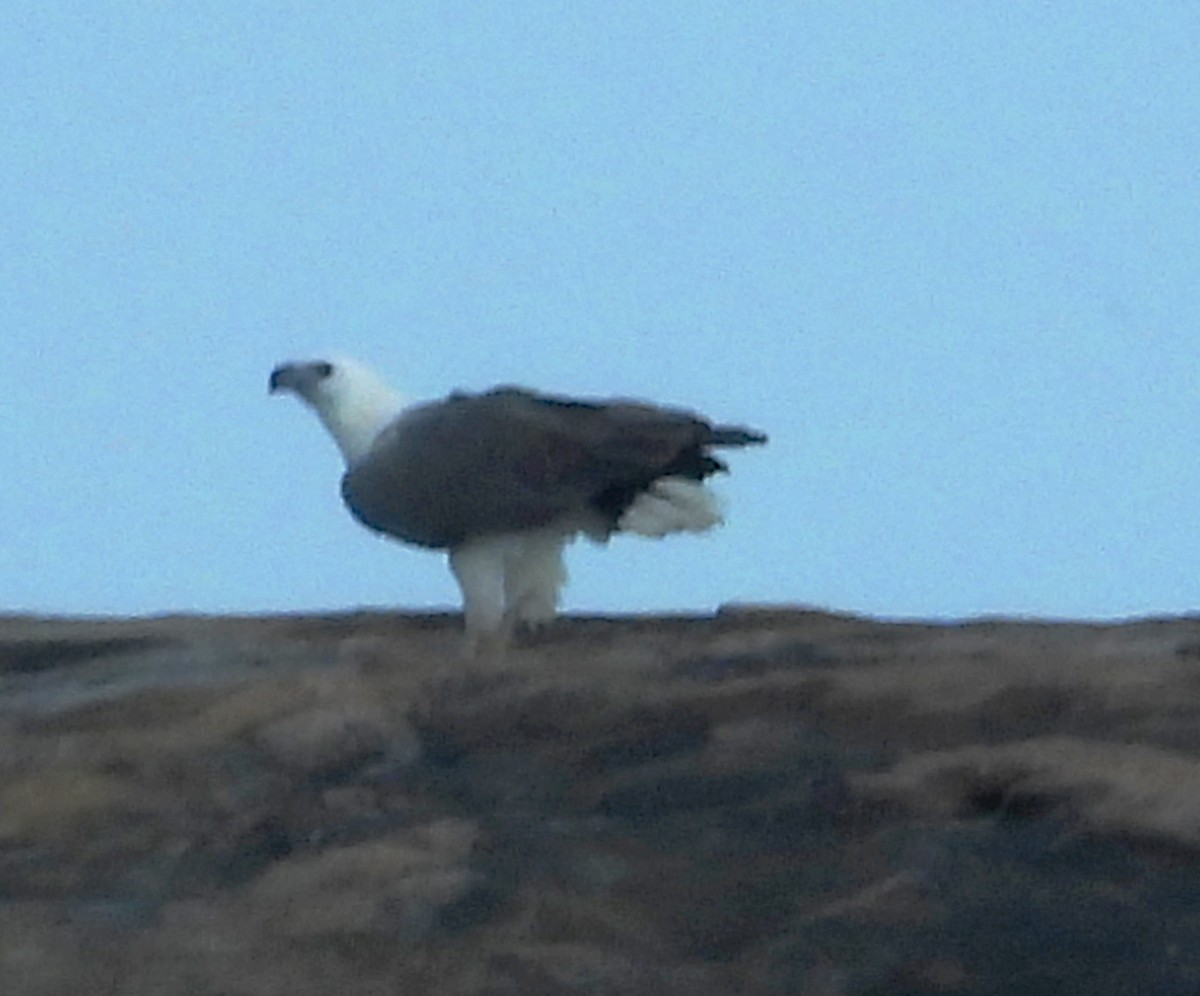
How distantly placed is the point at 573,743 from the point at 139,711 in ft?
2.97

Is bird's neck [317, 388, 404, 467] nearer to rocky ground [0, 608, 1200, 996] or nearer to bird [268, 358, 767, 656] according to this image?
bird [268, 358, 767, 656]

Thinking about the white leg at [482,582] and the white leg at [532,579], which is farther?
the white leg at [532,579]

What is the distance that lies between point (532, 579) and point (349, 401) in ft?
2.33

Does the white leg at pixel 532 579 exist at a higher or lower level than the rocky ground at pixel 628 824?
higher

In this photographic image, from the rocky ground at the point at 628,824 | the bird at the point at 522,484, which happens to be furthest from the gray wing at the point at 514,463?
the rocky ground at the point at 628,824

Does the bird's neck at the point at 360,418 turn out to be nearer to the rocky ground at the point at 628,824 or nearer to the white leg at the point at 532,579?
the white leg at the point at 532,579

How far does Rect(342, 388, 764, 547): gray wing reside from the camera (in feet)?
18.7

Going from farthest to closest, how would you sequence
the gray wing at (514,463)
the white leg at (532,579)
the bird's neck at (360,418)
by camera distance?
the bird's neck at (360,418)
the white leg at (532,579)
the gray wing at (514,463)

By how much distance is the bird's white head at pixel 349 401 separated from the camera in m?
6.10

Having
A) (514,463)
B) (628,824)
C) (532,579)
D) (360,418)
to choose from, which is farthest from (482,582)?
(628,824)

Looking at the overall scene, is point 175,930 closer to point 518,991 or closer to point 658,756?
point 518,991

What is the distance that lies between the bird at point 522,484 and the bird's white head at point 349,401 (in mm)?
79

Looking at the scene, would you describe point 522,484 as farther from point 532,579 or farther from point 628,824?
point 628,824

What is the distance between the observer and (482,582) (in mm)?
5805
